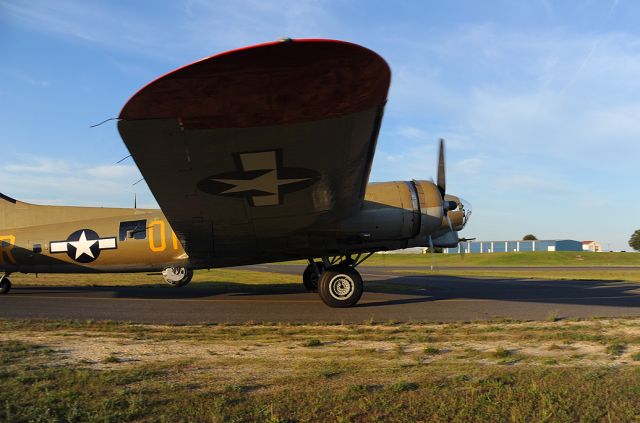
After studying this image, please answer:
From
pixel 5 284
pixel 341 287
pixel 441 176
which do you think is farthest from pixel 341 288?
pixel 5 284

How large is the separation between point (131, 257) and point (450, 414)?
38.2 ft

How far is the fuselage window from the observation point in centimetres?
1353

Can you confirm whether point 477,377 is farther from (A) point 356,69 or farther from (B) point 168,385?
(A) point 356,69

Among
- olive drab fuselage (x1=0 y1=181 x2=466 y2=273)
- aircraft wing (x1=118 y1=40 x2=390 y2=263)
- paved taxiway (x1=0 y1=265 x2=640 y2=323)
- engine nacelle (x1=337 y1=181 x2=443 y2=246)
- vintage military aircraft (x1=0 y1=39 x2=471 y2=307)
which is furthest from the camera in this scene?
olive drab fuselage (x1=0 y1=181 x2=466 y2=273)

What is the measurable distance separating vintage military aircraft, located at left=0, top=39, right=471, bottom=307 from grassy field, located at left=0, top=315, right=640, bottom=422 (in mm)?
2699

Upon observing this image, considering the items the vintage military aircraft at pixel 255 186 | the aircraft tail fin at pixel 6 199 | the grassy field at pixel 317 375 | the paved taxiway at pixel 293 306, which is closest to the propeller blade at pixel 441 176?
the vintage military aircraft at pixel 255 186

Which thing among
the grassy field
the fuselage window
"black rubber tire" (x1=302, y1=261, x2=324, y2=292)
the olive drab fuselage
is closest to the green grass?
"black rubber tire" (x1=302, y1=261, x2=324, y2=292)

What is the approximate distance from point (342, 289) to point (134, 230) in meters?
6.36

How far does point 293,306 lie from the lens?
485 inches

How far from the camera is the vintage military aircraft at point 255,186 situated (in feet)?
17.3

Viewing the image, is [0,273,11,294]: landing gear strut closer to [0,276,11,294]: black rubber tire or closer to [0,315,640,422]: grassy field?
[0,276,11,294]: black rubber tire

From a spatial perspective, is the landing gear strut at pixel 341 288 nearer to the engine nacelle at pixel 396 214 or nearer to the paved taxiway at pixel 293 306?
the paved taxiway at pixel 293 306

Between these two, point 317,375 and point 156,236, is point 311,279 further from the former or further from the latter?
point 317,375

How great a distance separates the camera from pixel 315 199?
31.3 feet
